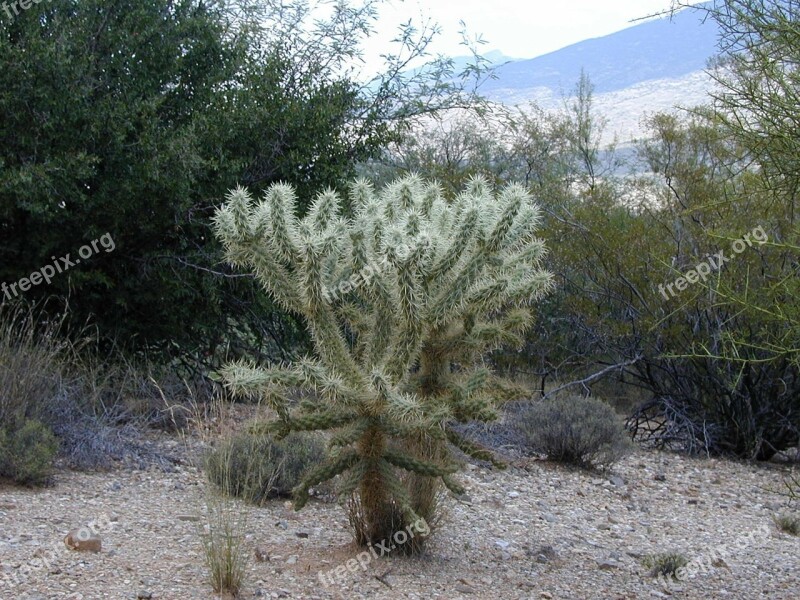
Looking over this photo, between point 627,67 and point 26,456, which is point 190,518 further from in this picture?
point 627,67

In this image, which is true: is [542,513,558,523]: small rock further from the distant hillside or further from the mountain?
the distant hillside

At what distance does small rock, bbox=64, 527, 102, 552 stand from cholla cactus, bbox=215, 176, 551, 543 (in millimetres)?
970

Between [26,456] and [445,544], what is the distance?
2546 mm

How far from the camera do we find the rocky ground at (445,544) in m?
4.23

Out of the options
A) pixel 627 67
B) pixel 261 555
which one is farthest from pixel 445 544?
pixel 627 67

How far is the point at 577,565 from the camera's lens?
5211 mm

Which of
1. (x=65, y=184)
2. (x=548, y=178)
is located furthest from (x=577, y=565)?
(x=548, y=178)

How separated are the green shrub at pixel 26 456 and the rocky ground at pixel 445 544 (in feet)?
0.31

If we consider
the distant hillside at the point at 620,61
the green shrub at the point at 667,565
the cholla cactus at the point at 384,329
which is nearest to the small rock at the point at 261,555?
the cholla cactus at the point at 384,329

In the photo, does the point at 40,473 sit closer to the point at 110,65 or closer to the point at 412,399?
the point at 412,399

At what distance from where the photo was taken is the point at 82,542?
4395 millimetres

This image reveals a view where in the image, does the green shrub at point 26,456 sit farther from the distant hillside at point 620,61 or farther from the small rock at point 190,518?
the distant hillside at point 620,61

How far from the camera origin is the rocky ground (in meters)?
4.23

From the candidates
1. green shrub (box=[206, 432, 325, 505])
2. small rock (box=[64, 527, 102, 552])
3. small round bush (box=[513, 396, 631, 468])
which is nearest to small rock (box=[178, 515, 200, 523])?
green shrub (box=[206, 432, 325, 505])
